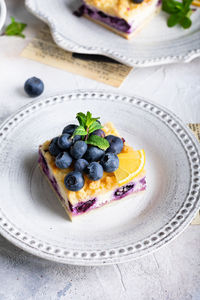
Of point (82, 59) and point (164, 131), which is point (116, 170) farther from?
point (82, 59)

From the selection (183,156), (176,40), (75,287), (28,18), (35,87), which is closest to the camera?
(75,287)

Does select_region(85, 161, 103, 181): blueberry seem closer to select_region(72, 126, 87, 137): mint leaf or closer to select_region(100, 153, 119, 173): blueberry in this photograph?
select_region(100, 153, 119, 173): blueberry

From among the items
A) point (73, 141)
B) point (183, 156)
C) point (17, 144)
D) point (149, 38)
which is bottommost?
point (17, 144)

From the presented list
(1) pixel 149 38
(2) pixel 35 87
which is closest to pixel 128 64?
(1) pixel 149 38

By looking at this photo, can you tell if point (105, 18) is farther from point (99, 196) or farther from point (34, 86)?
point (99, 196)

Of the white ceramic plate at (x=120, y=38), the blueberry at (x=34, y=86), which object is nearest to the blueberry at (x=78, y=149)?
the blueberry at (x=34, y=86)

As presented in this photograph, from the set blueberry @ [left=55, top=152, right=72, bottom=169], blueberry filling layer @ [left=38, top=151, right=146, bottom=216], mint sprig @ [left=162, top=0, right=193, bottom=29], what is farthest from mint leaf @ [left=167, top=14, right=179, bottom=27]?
blueberry @ [left=55, top=152, right=72, bottom=169]

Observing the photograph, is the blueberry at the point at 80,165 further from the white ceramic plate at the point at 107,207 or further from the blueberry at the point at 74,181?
the white ceramic plate at the point at 107,207
